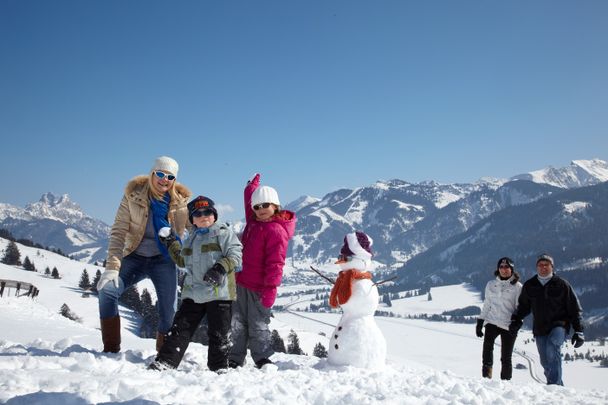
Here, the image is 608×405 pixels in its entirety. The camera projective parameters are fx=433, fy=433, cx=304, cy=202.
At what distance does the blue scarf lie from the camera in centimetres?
607

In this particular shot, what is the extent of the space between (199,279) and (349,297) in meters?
2.68

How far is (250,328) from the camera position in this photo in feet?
21.6

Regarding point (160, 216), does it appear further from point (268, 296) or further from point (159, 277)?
point (268, 296)

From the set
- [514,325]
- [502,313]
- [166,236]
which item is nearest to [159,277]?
[166,236]

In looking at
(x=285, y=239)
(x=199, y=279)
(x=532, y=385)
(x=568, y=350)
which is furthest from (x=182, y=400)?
(x=568, y=350)

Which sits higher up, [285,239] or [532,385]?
[285,239]

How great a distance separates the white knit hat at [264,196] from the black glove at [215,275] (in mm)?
1638

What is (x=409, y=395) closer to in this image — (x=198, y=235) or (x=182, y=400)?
(x=182, y=400)

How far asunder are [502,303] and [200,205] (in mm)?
6481

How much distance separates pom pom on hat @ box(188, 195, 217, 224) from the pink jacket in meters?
0.94

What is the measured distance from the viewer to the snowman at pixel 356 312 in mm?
6887

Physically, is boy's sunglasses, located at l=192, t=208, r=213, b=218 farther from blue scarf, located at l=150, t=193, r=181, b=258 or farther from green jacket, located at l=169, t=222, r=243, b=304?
blue scarf, located at l=150, t=193, r=181, b=258

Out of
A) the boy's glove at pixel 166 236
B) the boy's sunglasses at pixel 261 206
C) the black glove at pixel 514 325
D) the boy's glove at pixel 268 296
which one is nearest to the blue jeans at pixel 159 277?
the boy's glove at pixel 166 236

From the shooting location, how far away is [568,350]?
574ft
